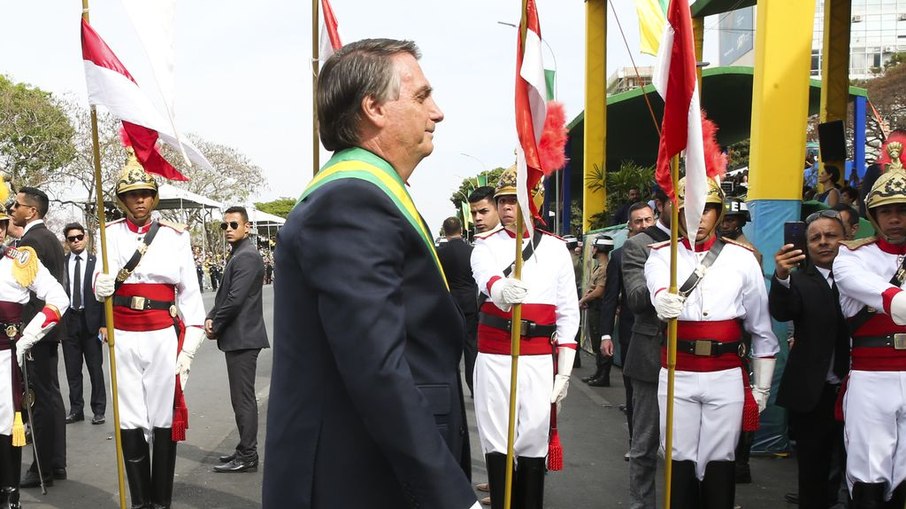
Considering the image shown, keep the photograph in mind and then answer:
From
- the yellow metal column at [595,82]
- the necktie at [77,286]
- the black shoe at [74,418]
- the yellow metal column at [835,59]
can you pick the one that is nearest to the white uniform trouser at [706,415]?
the black shoe at [74,418]

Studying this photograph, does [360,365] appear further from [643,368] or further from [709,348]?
[643,368]

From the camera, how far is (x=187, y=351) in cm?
599

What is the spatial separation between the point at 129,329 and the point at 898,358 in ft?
15.5

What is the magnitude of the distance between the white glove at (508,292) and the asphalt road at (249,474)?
200 centimetres

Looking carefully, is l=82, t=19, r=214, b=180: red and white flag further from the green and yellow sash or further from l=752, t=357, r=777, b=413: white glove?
l=752, t=357, r=777, b=413: white glove

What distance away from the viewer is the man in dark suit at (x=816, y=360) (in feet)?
17.8

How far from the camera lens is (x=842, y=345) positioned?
5.58 m

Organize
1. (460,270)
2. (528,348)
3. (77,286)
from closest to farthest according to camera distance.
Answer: (528,348), (460,270), (77,286)

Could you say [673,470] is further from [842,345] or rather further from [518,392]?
[842,345]

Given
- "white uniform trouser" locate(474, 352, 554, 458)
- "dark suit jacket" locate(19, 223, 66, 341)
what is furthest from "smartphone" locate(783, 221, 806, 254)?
"dark suit jacket" locate(19, 223, 66, 341)

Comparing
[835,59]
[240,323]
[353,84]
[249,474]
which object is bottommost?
[249,474]

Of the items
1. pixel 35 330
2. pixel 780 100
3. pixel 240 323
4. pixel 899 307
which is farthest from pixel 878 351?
pixel 35 330

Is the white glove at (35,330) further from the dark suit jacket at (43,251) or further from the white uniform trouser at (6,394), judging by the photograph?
the dark suit jacket at (43,251)

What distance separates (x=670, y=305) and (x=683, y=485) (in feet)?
3.51
